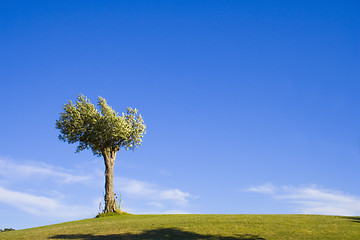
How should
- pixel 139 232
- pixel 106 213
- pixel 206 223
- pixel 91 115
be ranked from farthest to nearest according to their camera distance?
pixel 91 115 < pixel 106 213 < pixel 206 223 < pixel 139 232

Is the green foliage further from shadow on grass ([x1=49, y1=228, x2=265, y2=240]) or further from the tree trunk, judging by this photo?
shadow on grass ([x1=49, y1=228, x2=265, y2=240])

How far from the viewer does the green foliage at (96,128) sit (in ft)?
177

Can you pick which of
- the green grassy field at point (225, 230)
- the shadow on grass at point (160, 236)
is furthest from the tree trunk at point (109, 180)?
the shadow on grass at point (160, 236)

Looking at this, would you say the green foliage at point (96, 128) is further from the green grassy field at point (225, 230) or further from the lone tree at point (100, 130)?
the green grassy field at point (225, 230)

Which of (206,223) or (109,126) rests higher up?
(109,126)

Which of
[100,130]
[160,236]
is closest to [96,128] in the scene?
[100,130]

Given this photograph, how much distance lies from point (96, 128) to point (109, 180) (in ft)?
26.8

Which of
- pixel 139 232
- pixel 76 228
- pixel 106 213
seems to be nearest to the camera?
pixel 139 232

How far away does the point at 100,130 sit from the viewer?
54125 mm

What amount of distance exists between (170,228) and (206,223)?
152 inches

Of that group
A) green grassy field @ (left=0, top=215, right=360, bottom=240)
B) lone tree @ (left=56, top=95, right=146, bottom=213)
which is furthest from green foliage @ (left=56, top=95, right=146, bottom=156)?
green grassy field @ (left=0, top=215, right=360, bottom=240)

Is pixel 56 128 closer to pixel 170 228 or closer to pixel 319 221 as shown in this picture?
pixel 170 228

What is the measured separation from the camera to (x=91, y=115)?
178ft

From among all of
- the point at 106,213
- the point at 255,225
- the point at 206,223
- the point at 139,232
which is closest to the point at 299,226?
the point at 255,225
